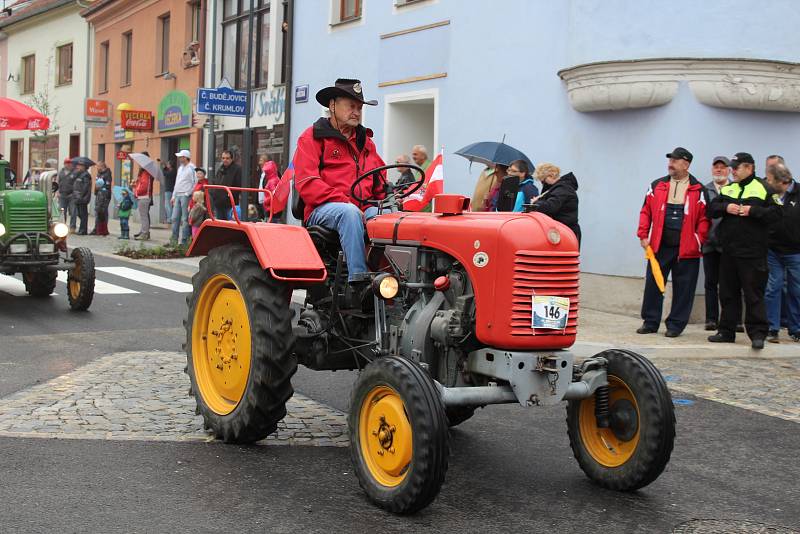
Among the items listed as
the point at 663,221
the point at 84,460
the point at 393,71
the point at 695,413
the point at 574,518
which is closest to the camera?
the point at 574,518

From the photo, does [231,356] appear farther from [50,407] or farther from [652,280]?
[652,280]

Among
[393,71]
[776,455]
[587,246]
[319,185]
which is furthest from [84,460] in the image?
[393,71]

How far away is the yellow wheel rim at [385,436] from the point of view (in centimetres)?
430

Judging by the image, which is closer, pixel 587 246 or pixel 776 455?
pixel 776 455

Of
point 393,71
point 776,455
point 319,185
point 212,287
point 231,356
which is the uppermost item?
point 393,71

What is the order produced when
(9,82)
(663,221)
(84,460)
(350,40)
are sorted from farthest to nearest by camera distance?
(9,82) < (350,40) < (663,221) < (84,460)

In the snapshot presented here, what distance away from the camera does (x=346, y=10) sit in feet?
62.5

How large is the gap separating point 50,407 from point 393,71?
39.3ft

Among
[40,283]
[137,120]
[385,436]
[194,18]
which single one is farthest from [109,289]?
[137,120]

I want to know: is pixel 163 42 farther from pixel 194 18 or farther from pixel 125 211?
pixel 125 211

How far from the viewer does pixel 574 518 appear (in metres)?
4.40

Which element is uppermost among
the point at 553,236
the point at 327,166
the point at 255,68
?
the point at 255,68

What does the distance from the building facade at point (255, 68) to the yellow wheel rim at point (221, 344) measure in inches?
546

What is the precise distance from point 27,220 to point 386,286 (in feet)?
25.0
